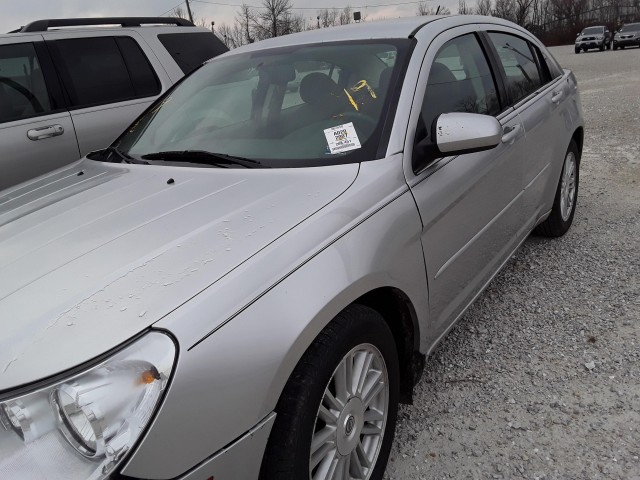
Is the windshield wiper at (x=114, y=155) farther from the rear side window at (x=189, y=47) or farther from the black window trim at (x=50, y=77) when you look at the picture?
the rear side window at (x=189, y=47)

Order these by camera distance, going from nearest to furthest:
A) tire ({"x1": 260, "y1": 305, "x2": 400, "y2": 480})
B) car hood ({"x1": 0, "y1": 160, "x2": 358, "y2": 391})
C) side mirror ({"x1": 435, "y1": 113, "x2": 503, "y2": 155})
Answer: car hood ({"x1": 0, "y1": 160, "x2": 358, "y2": 391}) < tire ({"x1": 260, "y1": 305, "x2": 400, "y2": 480}) < side mirror ({"x1": 435, "y1": 113, "x2": 503, "y2": 155})

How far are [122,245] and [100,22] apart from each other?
3.97 metres

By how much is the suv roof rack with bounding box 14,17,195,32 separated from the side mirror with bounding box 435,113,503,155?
376cm

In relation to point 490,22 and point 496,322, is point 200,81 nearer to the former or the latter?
point 490,22

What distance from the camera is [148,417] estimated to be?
4.14 ft

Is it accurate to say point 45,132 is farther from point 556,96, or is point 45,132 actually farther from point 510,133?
point 556,96

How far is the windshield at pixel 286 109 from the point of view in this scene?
88.9 inches

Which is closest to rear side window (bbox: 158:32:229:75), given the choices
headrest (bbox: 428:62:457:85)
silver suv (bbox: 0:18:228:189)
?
silver suv (bbox: 0:18:228:189)

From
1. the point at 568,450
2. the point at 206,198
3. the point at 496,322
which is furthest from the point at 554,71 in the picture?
the point at 206,198

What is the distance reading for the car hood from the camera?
1.37 metres

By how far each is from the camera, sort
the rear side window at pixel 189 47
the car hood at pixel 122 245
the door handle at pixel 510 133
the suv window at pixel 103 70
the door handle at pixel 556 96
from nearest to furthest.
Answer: the car hood at pixel 122 245 < the door handle at pixel 510 133 < the door handle at pixel 556 96 < the suv window at pixel 103 70 < the rear side window at pixel 189 47

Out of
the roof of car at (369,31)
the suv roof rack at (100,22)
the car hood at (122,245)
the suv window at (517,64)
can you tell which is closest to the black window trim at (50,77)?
the suv roof rack at (100,22)

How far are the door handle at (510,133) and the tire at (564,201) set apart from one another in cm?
109

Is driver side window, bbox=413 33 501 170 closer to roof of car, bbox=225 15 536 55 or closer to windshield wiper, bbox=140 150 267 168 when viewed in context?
roof of car, bbox=225 15 536 55
